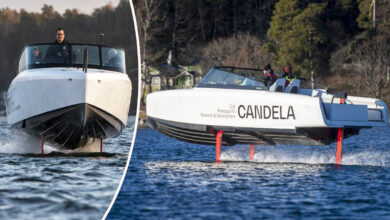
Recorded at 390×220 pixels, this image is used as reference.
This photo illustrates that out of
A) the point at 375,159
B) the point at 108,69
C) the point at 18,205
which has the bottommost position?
the point at 375,159

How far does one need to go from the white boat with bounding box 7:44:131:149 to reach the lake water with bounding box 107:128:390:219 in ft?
7.42

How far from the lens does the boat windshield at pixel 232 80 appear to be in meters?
13.3

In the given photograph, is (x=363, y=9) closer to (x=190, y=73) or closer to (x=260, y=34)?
(x=260, y=34)

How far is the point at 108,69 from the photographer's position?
3457mm

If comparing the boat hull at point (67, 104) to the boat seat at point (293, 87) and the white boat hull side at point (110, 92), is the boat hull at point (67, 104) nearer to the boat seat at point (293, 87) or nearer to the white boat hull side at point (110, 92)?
the white boat hull side at point (110, 92)

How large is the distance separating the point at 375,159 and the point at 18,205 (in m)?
14.7

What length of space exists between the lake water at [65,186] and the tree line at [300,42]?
169ft

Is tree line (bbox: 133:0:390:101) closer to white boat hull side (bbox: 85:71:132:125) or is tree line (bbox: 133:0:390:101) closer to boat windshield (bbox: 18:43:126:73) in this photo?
white boat hull side (bbox: 85:71:132:125)

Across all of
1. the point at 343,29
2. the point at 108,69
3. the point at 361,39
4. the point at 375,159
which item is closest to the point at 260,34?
the point at 343,29

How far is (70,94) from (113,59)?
1609 mm

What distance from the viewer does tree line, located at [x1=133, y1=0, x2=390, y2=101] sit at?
6188 cm

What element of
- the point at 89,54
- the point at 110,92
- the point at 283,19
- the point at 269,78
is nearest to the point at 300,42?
the point at 283,19

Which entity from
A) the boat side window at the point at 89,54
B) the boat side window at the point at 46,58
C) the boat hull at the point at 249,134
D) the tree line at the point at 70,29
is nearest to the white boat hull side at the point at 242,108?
the boat hull at the point at 249,134

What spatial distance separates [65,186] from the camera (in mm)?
2754
